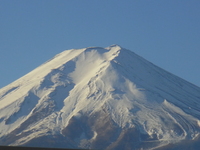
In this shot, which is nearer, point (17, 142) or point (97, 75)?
point (17, 142)

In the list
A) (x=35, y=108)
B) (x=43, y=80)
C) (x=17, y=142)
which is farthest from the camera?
(x=43, y=80)

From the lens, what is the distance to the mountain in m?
63.2

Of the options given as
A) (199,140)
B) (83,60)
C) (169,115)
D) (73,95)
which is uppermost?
(83,60)

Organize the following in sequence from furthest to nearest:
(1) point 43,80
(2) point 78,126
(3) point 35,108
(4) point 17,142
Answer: (1) point 43,80
(3) point 35,108
(2) point 78,126
(4) point 17,142

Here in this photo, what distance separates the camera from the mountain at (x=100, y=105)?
63188 mm

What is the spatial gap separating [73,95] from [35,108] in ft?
20.3

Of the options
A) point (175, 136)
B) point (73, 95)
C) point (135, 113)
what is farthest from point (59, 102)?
point (175, 136)

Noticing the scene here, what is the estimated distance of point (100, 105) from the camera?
227ft

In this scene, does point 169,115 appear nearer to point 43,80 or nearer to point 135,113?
point 135,113

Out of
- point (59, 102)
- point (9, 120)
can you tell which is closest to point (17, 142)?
point (9, 120)

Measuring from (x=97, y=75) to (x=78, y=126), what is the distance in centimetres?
1143

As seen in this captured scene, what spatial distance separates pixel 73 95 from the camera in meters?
73.9

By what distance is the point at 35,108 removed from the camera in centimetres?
7094

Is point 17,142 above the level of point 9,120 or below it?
below
